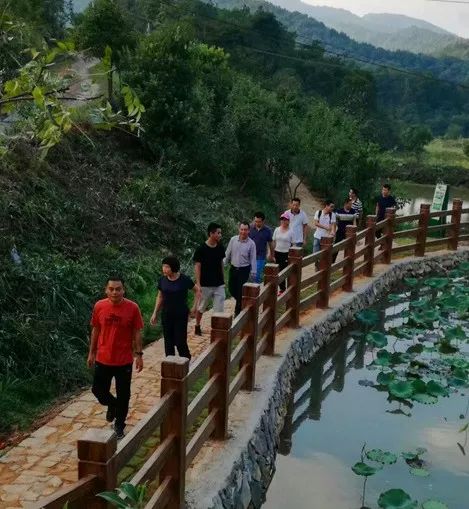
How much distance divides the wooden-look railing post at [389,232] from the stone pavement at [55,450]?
24.4ft

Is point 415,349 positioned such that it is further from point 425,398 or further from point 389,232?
point 389,232

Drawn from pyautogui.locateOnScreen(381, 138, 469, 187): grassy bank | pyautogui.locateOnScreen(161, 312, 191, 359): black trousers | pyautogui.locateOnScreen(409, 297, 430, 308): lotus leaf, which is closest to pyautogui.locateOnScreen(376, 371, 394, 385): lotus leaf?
pyautogui.locateOnScreen(409, 297, 430, 308): lotus leaf

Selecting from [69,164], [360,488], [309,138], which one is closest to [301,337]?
[360,488]

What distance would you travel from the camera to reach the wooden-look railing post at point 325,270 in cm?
992

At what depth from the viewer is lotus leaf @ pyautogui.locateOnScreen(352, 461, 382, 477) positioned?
6191 millimetres

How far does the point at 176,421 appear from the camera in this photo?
418cm

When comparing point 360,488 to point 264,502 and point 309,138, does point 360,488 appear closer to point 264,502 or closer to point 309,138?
point 264,502

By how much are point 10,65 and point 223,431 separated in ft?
27.7

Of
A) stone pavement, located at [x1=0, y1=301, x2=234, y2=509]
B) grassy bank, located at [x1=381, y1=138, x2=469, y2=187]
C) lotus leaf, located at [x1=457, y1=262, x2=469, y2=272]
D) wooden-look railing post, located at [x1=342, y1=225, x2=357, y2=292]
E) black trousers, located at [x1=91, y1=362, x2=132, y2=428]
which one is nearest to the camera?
stone pavement, located at [x1=0, y1=301, x2=234, y2=509]

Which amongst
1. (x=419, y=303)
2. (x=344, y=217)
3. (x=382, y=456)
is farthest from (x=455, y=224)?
(x=382, y=456)

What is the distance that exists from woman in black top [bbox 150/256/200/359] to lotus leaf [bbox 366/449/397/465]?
224 cm

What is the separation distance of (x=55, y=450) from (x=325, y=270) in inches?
224

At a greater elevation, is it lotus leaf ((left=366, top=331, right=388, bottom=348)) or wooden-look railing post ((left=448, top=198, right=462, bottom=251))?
wooden-look railing post ((left=448, top=198, right=462, bottom=251))

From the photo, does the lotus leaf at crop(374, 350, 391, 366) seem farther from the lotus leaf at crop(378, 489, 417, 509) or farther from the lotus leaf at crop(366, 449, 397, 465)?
the lotus leaf at crop(378, 489, 417, 509)
